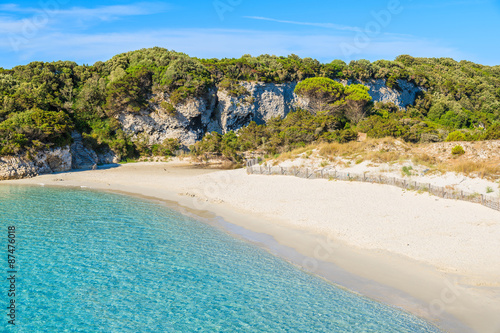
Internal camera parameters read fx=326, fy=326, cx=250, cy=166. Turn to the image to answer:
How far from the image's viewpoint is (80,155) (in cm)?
4156

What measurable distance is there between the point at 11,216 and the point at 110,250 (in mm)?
9016

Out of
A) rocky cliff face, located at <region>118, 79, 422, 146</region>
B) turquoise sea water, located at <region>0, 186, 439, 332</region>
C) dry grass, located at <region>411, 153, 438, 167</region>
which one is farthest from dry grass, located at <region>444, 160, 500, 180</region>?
rocky cliff face, located at <region>118, 79, 422, 146</region>

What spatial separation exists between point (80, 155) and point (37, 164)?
7.53 m

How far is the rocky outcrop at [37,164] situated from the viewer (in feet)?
104

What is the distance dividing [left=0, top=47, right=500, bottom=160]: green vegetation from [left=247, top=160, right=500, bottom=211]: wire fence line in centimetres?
1586

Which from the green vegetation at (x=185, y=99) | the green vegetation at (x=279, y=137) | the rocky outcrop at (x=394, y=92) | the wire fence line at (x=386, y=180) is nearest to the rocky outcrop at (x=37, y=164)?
the green vegetation at (x=185, y=99)

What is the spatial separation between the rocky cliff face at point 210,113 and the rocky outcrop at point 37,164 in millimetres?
16826

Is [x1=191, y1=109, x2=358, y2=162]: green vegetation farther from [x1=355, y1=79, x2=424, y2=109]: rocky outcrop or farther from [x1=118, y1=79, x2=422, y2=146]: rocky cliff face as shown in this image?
[x1=355, y1=79, x2=424, y2=109]: rocky outcrop

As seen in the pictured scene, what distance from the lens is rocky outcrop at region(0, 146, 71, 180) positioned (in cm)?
3170

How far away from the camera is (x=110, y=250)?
14211mm

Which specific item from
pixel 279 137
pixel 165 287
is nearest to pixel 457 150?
pixel 279 137

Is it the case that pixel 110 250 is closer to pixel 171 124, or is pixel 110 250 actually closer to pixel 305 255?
pixel 305 255

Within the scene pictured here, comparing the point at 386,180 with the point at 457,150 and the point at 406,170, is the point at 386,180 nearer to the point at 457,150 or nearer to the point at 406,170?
the point at 406,170

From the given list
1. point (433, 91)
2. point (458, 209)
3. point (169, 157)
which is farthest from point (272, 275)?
point (433, 91)
